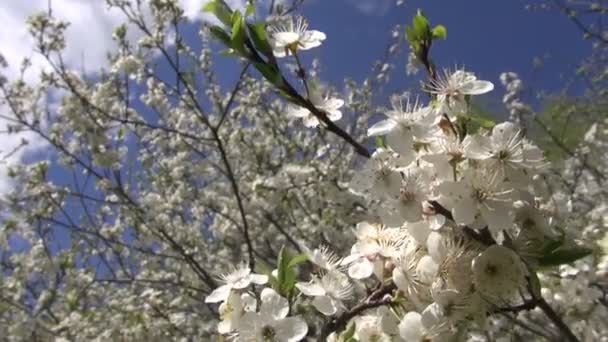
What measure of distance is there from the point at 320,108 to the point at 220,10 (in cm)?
30

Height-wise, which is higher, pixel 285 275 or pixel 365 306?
pixel 285 275

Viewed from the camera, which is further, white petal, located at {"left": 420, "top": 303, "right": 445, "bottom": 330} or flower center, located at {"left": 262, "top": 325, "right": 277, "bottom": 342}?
flower center, located at {"left": 262, "top": 325, "right": 277, "bottom": 342}

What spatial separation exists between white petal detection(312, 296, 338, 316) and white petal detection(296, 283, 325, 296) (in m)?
0.01

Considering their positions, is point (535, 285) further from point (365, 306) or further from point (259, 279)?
point (259, 279)

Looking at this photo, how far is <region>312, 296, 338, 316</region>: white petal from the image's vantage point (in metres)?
1.13

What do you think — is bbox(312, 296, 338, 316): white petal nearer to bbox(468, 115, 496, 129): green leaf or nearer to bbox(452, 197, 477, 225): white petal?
bbox(452, 197, 477, 225): white petal

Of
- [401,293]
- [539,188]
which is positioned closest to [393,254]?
[401,293]

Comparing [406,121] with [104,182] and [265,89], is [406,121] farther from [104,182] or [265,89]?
[265,89]

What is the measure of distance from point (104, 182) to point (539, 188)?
3.92 m

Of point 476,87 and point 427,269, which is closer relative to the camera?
point 427,269

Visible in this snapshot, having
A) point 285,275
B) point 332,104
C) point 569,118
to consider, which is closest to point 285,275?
point 285,275

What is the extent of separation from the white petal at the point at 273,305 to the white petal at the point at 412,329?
23 cm

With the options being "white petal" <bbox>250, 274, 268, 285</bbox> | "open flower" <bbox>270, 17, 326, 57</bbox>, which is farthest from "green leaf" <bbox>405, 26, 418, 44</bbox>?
"white petal" <bbox>250, 274, 268, 285</bbox>

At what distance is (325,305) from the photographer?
1143 millimetres
